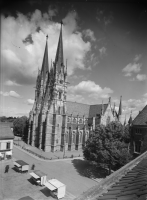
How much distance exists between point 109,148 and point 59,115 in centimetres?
2302

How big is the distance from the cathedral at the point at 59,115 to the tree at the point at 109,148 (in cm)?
1837

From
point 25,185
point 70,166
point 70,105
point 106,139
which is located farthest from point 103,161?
point 70,105

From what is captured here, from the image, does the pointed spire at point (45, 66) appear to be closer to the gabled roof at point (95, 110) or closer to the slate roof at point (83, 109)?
the slate roof at point (83, 109)

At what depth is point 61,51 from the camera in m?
51.9

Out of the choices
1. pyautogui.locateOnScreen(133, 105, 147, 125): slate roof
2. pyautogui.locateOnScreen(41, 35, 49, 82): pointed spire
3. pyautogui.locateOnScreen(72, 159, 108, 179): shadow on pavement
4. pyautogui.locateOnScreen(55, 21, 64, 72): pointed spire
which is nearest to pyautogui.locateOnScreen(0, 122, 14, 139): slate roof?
pyautogui.locateOnScreen(72, 159, 108, 179): shadow on pavement

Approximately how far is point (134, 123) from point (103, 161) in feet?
29.5

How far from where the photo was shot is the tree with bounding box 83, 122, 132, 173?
23.5 metres

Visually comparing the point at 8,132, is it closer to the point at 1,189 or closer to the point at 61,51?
the point at 1,189

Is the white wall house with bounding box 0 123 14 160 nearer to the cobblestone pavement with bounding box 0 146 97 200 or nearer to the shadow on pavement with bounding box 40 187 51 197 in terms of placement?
the cobblestone pavement with bounding box 0 146 97 200

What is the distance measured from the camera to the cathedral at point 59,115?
1719 inches

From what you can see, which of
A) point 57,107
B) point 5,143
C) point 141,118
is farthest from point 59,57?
point 141,118

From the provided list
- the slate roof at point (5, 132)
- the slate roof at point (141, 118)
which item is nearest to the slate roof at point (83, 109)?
the slate roof at point (5, 132)

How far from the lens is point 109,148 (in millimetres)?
24656

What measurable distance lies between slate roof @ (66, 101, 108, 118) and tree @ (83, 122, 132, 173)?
23.3 metres
